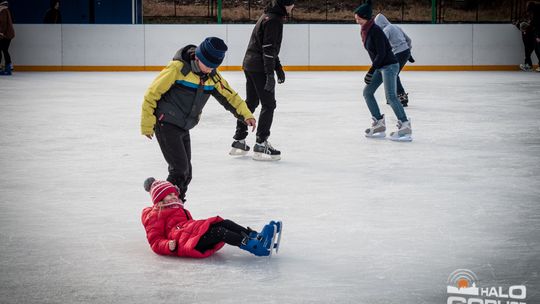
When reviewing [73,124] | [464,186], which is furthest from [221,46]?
[73,124]

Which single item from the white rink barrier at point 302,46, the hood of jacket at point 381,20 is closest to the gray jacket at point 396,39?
the hood of jacket at point 381,20

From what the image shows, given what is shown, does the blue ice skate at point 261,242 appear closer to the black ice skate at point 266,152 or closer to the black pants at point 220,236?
the black pants at point 220,236

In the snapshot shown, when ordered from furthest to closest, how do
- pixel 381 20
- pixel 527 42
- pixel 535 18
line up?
pixel 527 42 → pixel 535 18 → pixel 381 20

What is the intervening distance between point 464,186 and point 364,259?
2.49 meters

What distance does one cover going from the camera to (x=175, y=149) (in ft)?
18.6

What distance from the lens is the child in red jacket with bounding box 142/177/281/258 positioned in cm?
483

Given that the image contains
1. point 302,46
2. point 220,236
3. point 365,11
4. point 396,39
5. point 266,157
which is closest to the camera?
point 220,236

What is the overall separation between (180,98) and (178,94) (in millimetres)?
27

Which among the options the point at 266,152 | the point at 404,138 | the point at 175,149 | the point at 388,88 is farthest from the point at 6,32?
the point at 175,149

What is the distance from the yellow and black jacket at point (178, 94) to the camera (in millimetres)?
5523

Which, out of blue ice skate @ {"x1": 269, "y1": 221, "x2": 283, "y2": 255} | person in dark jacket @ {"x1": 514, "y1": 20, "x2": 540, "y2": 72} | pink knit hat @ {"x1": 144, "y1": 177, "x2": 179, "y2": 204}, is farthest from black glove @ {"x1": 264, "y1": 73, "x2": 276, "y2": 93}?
person in dark jacket @ {"x1": 514, "y1": 20, "x2": 540, "y2": 72}

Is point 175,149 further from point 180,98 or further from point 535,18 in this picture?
point 535,18

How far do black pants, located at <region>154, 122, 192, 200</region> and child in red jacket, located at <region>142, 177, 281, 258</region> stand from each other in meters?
0.66

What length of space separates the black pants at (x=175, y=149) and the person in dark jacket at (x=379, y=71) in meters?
4.14
